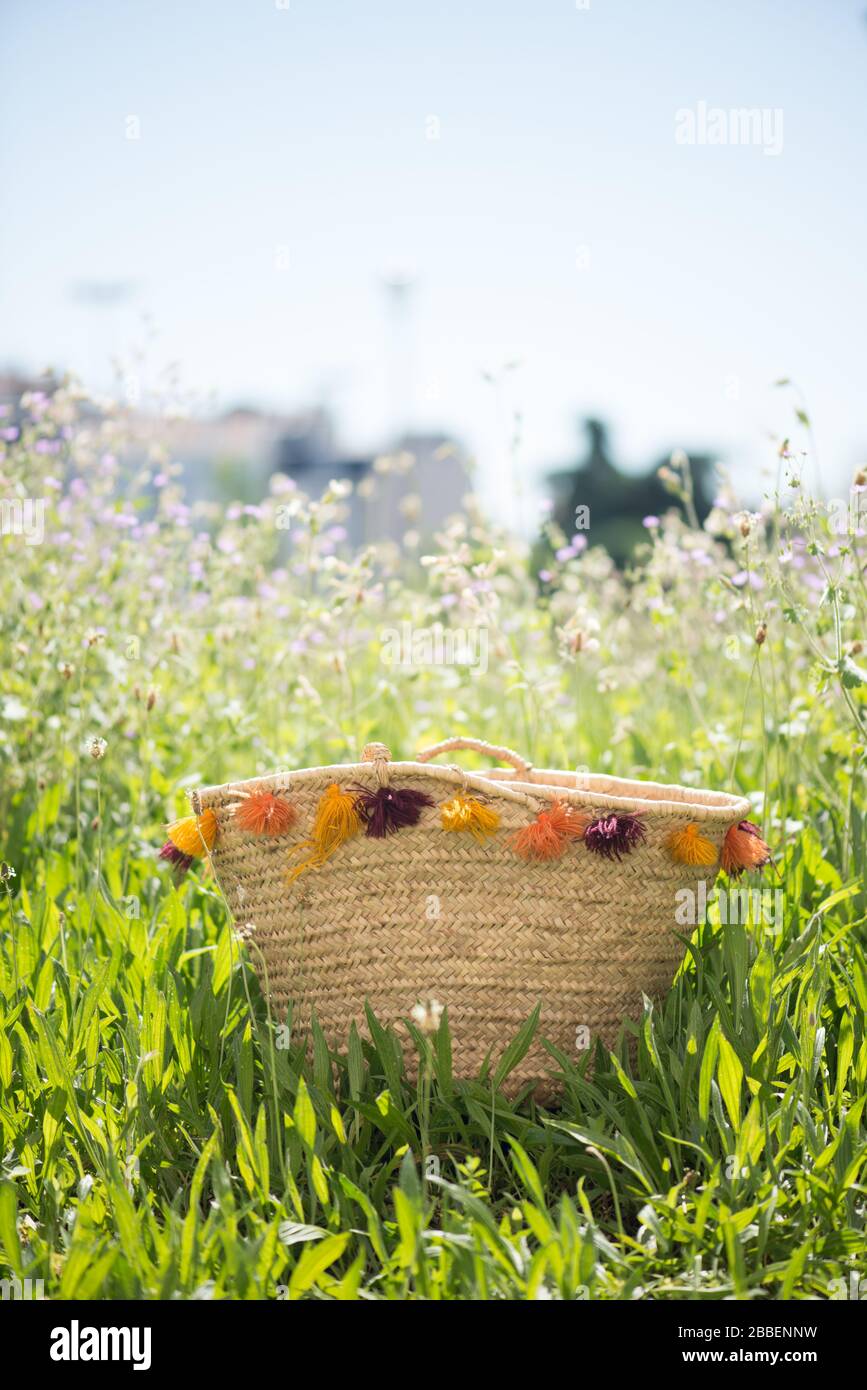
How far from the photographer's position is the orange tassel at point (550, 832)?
7.31 feet

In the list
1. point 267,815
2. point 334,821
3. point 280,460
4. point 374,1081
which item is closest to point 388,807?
Answer: point 334,821

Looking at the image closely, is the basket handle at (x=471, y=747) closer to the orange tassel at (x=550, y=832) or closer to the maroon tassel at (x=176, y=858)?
the orange tassel at (x=550, y=832)

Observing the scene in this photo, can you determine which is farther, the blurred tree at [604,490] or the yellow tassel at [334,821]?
the blurred tree at [604,490]

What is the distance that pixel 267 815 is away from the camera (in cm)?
230

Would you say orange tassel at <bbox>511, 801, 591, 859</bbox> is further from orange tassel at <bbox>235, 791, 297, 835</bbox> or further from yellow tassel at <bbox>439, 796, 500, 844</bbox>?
orange tassel at <bbox>235, 791, 297, 835</bbox>

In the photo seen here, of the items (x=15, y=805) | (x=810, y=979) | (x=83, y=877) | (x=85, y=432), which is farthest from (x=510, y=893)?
(x=85, y=432)

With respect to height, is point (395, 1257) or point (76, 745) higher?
point (76, 745)

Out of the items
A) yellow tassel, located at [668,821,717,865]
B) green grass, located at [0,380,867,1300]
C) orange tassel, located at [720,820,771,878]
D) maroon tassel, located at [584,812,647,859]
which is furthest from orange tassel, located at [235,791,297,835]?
orange tassel, located at [720,820,771,878]

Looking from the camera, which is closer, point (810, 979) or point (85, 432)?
point (810, 979)

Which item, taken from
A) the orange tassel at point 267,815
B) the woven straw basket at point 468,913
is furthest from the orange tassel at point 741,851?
the orange tassel at point 267,815

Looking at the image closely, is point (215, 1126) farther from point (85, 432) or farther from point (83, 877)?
point (85, 432)

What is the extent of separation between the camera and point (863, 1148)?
2014mm

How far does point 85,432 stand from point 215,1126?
8.75 ft

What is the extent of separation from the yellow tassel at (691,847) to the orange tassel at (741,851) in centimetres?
9
